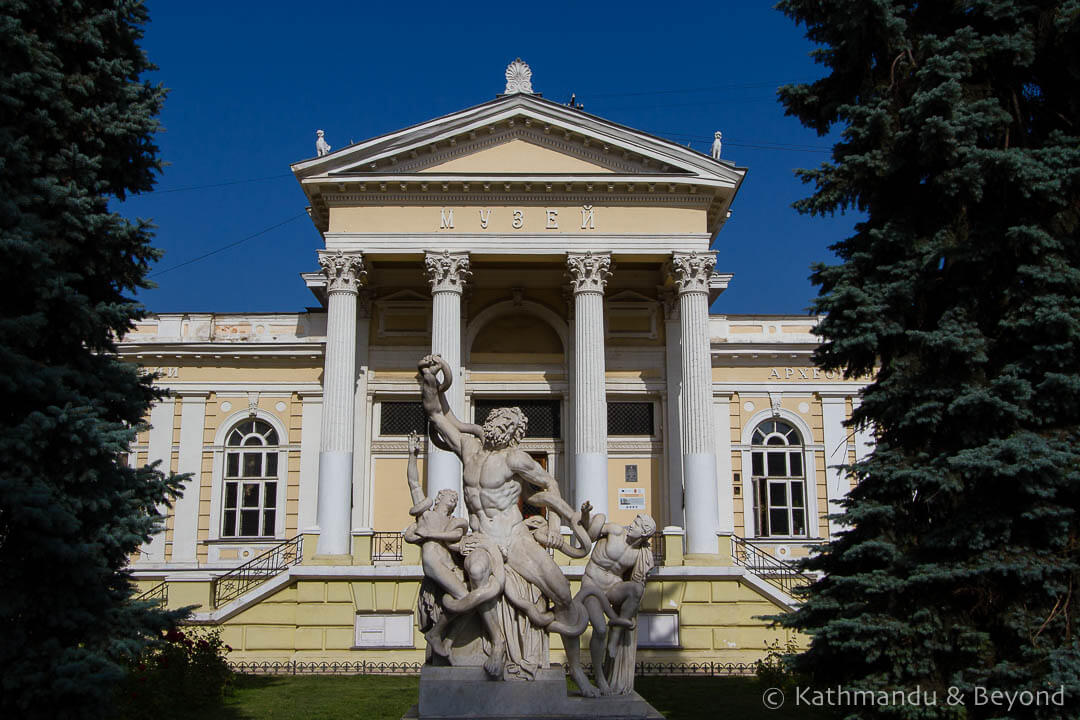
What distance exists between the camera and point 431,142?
81.0ft

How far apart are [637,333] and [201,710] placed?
654 inches

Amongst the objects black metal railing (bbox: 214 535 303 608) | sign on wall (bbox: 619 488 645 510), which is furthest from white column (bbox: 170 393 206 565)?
sign on wall (bbox: 619 488 645 510)

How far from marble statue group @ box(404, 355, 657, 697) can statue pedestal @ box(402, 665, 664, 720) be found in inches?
4.7

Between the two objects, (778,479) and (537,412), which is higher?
(537,412)

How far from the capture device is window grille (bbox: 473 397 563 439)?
2798cm

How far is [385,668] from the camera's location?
19.6 metres

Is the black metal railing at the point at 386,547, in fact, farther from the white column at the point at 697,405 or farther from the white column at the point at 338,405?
the white column at the point at 697,405

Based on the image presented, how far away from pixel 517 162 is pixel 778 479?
467 inches

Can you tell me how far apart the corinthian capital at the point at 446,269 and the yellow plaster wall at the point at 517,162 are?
2.23 meters

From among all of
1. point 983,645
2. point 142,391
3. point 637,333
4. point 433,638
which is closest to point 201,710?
point 142,391

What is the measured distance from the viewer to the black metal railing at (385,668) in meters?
19.3

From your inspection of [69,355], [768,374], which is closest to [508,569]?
[69,355]

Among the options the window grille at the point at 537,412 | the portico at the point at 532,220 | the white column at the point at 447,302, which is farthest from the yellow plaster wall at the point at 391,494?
the white column at the point at 447,302

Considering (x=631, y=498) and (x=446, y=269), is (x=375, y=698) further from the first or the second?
(x=631, y=498)
